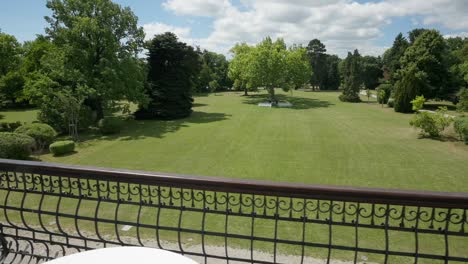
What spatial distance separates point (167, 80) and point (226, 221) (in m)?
21.5

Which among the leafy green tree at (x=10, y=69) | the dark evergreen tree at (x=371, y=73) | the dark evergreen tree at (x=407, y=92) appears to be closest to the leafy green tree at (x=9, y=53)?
the leafy green tree at (x=10, y=69)

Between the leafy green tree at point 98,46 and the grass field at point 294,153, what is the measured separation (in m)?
2.55

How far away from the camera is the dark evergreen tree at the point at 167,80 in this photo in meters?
22.0

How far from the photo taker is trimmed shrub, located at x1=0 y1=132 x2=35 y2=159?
417 inches

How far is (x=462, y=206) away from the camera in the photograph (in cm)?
159

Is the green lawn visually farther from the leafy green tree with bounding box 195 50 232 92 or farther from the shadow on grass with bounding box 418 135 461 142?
the leafy green tree with bounding box 195 50 232 92

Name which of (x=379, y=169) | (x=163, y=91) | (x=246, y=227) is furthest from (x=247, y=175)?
(x=163, y=91)

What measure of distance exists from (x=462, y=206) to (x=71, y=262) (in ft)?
6.84

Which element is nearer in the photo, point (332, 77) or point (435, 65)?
point (435, 65)

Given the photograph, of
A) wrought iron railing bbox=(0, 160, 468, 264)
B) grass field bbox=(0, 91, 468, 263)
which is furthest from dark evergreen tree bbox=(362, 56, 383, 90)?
wrought iron railing bbox=(0, 160, 468, 264)

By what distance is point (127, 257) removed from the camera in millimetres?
1556

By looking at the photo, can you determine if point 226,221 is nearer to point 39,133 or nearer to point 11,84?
point 39,133

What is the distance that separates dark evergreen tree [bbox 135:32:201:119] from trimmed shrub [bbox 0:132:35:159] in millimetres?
10831

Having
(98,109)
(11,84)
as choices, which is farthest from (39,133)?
(11,84)
